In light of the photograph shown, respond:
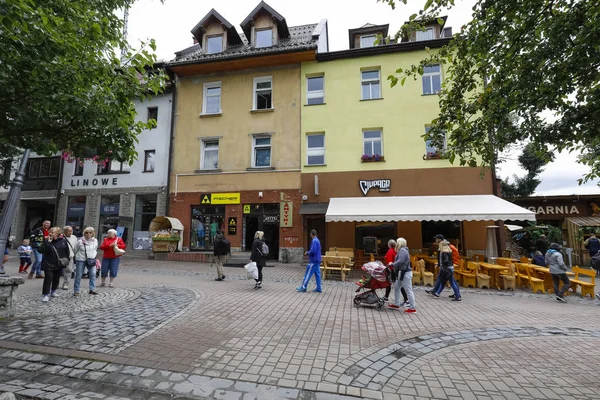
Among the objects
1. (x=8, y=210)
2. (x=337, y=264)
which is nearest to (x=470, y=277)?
(x=337, y=264)

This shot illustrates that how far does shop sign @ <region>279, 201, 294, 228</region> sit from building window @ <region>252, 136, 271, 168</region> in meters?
2.54

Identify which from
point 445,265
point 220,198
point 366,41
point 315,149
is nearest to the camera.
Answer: point 445,265

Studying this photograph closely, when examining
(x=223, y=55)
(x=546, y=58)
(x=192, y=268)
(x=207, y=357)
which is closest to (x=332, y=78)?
(x=223, y=55)

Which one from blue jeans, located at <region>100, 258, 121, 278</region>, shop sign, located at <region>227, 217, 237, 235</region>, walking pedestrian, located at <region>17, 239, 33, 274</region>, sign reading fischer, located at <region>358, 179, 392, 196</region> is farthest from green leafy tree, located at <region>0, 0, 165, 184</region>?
sign reading fischer, located at <region>358, 179, 392, 196</region>

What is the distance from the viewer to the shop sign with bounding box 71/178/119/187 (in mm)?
18422

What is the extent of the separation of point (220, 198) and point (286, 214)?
148 inches

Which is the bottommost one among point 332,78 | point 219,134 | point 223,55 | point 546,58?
point 546,58

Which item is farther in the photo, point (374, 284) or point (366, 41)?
point (366, 41)

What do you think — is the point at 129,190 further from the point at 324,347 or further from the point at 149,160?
the point at 324,347

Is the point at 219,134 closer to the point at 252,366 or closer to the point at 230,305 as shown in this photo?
the point at 230,305

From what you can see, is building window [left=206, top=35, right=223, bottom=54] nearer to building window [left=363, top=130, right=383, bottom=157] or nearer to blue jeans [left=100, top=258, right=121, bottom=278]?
building window [left=363, top=130, right=383, bottom=157]

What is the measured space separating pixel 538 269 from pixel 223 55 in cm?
1764

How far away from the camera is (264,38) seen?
59.4 feet

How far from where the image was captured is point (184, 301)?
701cm
